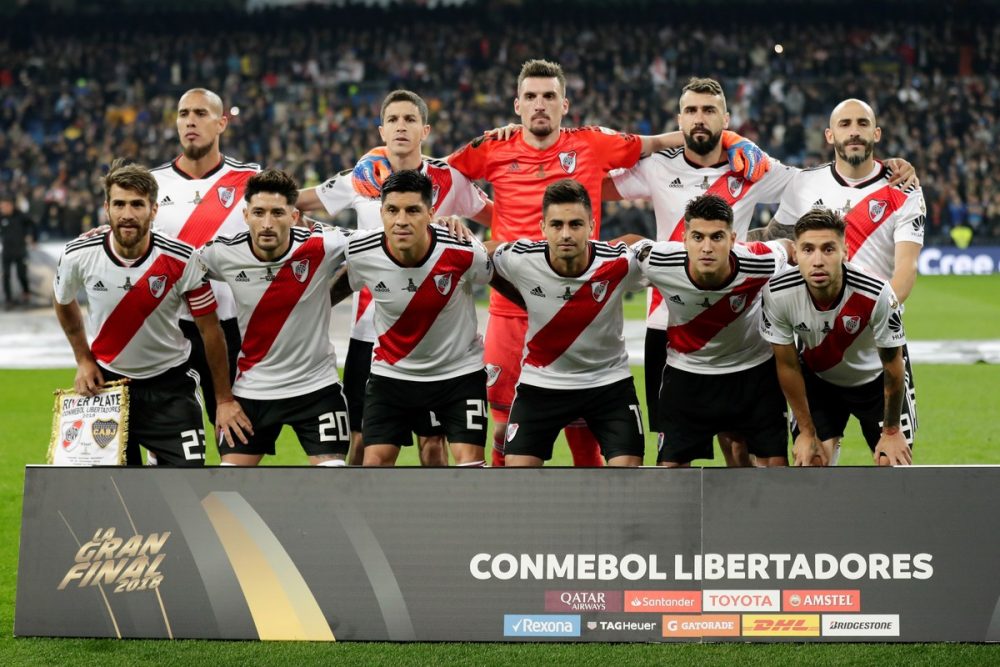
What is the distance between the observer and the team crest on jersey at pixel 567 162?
629 cm

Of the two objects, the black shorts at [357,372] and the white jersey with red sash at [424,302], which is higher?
the white jersey with red sash at [424,302]

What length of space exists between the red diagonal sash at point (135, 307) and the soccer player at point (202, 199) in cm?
51

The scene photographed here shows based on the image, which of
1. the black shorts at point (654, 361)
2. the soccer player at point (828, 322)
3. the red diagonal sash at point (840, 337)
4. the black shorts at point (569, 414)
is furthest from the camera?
the black shorts at point (654, 361)

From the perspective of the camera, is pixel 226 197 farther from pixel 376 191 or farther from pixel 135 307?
pixel 135 307

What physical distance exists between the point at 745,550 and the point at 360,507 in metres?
1.45

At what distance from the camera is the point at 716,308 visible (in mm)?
5410

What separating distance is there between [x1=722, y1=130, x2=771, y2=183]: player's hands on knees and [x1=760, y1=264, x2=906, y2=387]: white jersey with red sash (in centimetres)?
101

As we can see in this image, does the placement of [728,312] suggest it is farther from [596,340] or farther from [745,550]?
[745,550]

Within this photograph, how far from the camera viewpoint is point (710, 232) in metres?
5.11

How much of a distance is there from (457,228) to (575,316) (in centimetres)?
69

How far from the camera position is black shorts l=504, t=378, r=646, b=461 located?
216 inches

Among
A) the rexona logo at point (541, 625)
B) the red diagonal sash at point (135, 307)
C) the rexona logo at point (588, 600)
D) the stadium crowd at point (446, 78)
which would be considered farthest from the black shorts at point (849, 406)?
the stadium crowd at point (446, 78)

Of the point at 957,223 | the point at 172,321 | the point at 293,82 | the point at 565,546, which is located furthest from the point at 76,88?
the point at 565,546

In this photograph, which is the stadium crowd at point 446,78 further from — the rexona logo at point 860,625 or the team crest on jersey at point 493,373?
the rexona logo at point 860,625
